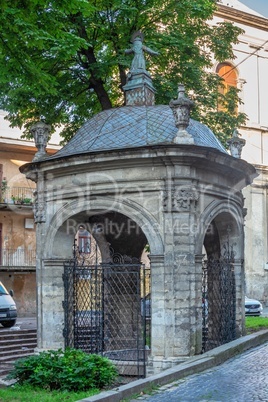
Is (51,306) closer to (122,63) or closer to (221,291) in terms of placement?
(221,291)

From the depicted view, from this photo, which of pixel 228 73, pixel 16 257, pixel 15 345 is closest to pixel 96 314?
pixel 15 345

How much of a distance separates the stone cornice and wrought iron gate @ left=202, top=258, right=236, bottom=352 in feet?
71.5

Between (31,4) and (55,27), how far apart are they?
1149 millimetres

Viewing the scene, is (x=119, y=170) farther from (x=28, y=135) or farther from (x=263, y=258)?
(x=263, y=258)

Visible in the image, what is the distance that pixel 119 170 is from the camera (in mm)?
12461

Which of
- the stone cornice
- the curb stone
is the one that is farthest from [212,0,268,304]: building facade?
the curb stone

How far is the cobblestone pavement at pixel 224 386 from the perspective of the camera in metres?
9.01

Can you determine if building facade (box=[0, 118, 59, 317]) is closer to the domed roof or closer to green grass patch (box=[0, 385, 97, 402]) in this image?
the domed roof

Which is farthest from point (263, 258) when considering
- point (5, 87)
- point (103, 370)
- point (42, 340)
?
point (103, 370)

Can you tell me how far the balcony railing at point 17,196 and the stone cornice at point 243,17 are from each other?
13.3 m

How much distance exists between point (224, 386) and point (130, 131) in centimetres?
564

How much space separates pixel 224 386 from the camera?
9789mm

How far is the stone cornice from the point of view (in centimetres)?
3300

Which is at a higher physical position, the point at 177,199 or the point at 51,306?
the point at 177,199
